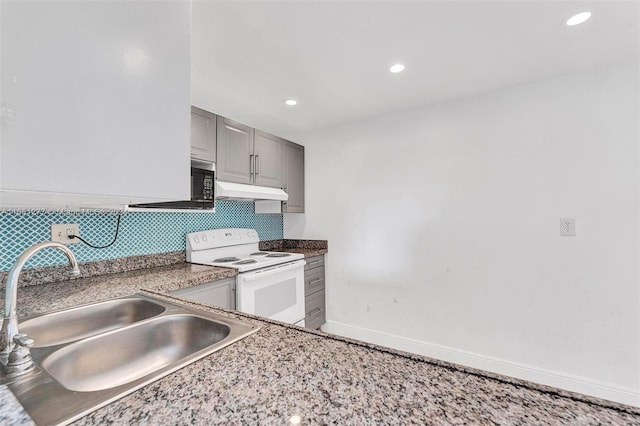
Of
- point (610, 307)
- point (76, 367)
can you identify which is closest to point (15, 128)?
point (76, 367)

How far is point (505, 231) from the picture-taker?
7.11ft

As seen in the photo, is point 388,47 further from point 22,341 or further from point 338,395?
point 22,341

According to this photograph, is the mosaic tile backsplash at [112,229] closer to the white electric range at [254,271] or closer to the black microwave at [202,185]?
the white electric range at [254,271]

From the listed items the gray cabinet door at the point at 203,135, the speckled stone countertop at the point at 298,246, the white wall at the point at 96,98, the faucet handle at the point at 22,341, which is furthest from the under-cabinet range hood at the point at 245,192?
the faucet handle at the point at 22,341

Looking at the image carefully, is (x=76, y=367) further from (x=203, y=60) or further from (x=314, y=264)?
(x=314, y=264)

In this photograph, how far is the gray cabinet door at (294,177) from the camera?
2.96m

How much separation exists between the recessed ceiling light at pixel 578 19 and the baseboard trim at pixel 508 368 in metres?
2.25

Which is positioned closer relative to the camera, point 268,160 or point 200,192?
point 200,192

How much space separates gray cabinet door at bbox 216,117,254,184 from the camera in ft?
7.41

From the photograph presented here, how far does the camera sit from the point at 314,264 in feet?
9.48

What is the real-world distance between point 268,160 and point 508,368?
8.84 ft

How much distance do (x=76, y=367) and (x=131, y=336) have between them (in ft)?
0.49

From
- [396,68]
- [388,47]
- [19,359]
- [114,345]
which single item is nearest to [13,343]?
[19,359]

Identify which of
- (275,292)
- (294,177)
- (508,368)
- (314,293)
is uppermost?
(294,177)
